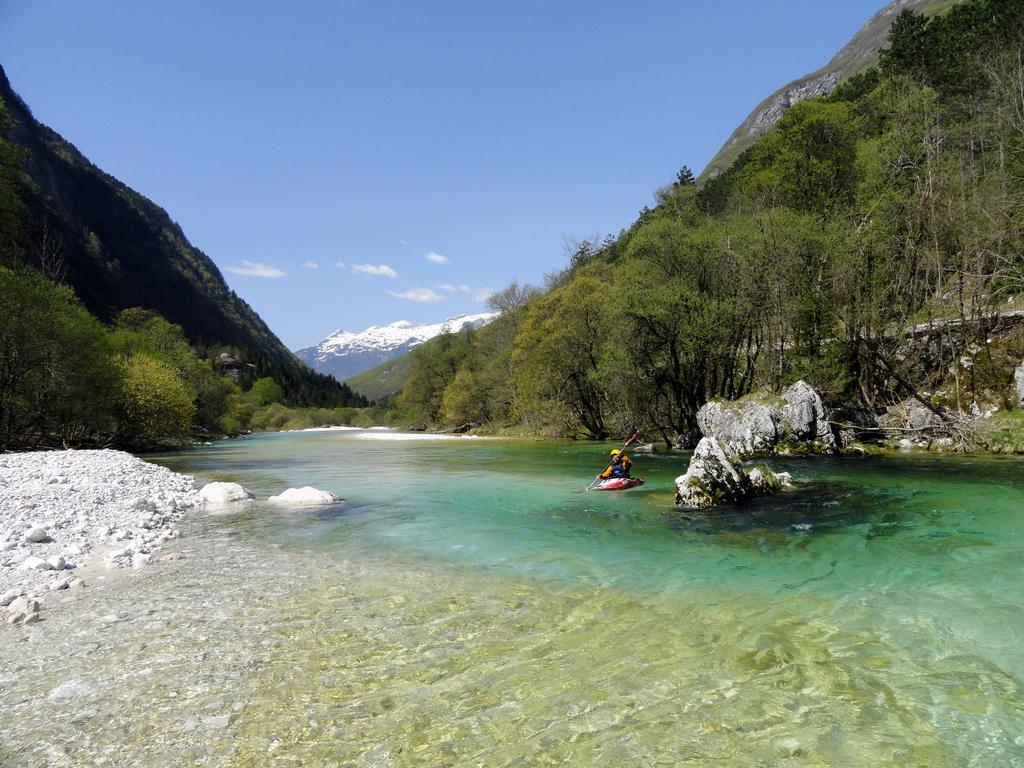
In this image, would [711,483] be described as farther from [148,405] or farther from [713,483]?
[148,405]

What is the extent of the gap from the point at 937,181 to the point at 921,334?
827cm

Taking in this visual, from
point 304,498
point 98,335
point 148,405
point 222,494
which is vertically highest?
point 98,335

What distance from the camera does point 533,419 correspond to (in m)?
57.3

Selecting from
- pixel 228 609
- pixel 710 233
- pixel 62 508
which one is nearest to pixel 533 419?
pixel 710 233

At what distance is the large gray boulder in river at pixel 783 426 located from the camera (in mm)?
27719

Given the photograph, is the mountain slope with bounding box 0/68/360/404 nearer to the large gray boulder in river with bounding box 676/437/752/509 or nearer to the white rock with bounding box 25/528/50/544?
the white rock with bounding box 25/528/50/544

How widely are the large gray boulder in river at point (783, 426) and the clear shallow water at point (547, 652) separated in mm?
15775

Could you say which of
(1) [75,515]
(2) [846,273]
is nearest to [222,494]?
(1) [75,515]

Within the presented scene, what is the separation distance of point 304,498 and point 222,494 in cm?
296

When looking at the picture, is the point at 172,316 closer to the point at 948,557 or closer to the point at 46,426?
the point at 46,426

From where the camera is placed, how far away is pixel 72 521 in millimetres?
12312

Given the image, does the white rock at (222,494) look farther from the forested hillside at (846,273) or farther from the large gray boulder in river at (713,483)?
the forested hillside at (846,273)

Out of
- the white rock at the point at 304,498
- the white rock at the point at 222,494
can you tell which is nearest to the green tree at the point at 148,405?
the white rock at the point at 222,494

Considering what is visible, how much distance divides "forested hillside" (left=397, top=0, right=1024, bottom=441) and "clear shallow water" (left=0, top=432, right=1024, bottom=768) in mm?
20725
